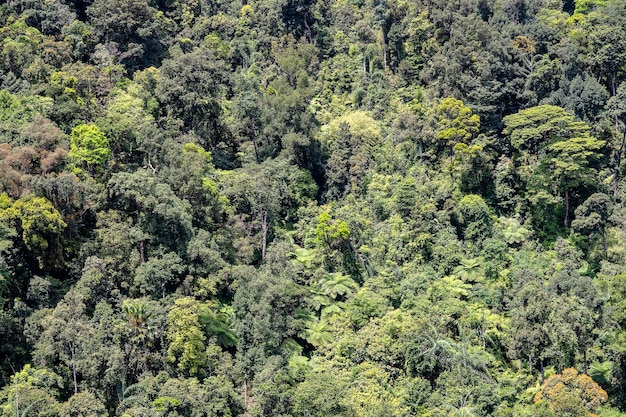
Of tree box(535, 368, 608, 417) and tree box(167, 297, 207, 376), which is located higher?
tree box(167, 297, 207, 376)

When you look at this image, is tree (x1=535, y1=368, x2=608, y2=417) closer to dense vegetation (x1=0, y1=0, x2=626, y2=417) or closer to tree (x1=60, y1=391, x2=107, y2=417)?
dense vegetation (x1=0, y1=0, x2=626, y2=417)

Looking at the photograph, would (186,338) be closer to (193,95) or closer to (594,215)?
(193,95)

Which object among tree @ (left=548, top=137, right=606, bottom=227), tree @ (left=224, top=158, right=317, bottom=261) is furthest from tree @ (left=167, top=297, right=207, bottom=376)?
tree @ (left=548, top=137, right=606, bottom=227)

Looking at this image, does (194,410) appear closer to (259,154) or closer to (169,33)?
(259,154)

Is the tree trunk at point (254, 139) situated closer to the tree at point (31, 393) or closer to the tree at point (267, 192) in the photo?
the tree at point (267, 192)

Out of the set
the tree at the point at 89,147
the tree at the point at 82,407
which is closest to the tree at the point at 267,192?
the tree at the point at 89,147

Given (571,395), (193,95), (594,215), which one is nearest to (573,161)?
(594,215)

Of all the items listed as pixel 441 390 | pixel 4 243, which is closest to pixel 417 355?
pixel 441 390

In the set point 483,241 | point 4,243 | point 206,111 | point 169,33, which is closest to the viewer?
point 4,243
